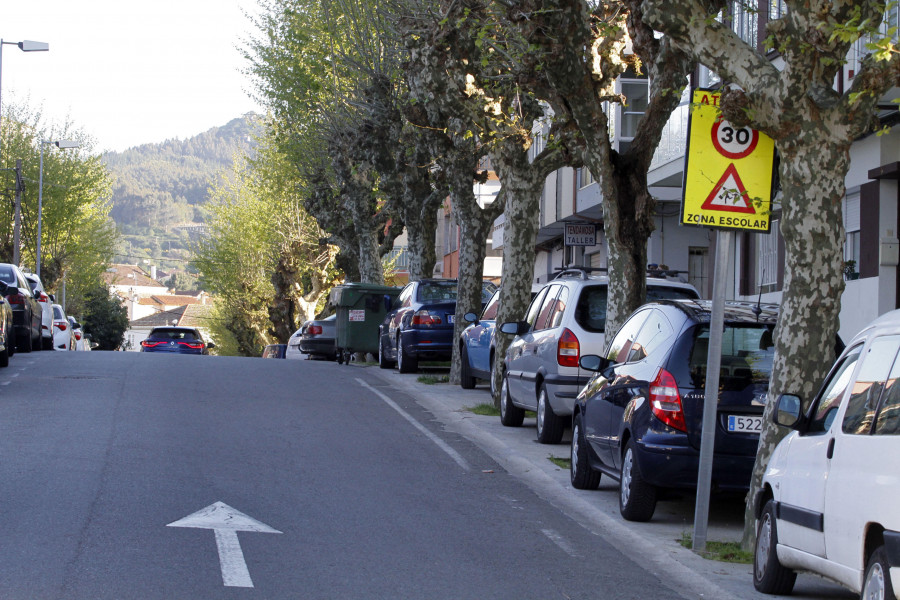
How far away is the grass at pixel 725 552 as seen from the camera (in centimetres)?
785

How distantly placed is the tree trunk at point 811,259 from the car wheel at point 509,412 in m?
7.23

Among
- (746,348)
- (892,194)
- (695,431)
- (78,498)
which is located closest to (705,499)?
(695,431)

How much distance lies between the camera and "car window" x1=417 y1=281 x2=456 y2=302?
77.2 ft

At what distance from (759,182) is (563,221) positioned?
24.7 m

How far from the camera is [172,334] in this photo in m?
43.0

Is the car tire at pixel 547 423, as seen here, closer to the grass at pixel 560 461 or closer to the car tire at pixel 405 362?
the grass at pixel 560 461

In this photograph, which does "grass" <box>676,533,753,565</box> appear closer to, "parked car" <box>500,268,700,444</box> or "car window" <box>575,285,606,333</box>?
"parked car" <box>500,268,700,444</box>

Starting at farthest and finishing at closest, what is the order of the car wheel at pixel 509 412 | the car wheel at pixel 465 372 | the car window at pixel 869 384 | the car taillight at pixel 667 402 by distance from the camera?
→ the car wheel at pixel 465 372 < the car wheel at pixel 509 412 < the car taillight at pixel 667 402 < the car window at pixel 869 384

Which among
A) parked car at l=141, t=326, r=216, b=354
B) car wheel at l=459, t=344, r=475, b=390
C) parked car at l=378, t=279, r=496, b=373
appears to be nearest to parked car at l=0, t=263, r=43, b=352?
parked car at l=378, t=279, r=496, b=373

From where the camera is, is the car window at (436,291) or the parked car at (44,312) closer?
the car window at (436,291)

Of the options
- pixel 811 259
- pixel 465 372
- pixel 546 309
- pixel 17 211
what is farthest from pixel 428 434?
pixel 17 211

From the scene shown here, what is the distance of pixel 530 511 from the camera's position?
9.52 m

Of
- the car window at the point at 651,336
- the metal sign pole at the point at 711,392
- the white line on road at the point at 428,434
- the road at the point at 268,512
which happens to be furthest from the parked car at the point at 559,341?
the metal sign pole at the point at 711,392

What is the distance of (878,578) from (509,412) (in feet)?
32.5
